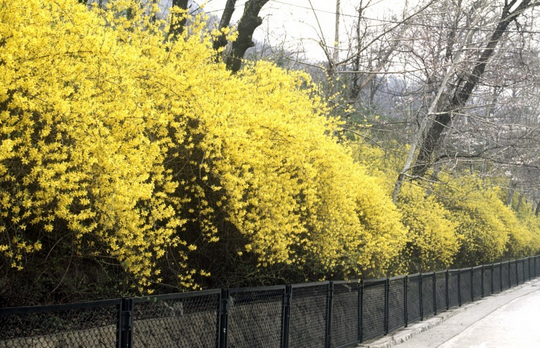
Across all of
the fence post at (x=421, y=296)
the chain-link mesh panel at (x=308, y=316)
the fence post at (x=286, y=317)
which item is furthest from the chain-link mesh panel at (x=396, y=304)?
the fence post at (x=286, y=317)

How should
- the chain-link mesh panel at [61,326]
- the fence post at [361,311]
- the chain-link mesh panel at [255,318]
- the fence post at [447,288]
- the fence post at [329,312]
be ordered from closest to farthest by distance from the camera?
1. the chain-link mesh panel at [61,326]
2. the chain-link mesh panel at [255,318]
3. the fence post at [329,312]
4. the fence post at [361,311]
5. the fence post at [447,288]

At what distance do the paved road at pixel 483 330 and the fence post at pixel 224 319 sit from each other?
15.1ft

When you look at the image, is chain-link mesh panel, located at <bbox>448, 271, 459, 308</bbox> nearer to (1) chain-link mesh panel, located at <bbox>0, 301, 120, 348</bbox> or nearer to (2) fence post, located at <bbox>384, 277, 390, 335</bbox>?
(2) fence post, located at <bbox>384, 277, 390, 335</bbox>

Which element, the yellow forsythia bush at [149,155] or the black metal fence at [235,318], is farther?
the yellow forsythia bush at [149,155]

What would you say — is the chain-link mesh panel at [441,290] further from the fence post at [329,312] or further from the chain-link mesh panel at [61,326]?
the chain-link mesh panel at [61,326]

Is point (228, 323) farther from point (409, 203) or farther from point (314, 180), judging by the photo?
point (409, 203)

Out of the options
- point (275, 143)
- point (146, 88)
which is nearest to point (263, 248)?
point (275, 143)

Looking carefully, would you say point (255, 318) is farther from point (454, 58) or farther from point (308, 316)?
point (454, 58)

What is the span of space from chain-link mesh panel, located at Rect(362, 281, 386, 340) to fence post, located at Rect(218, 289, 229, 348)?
496 cm

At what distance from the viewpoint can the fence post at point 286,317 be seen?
29.7ft

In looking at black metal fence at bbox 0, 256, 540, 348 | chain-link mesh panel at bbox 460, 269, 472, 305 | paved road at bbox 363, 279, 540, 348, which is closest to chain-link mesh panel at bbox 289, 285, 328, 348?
black metal fence at bbox 0, 256, 540, 348

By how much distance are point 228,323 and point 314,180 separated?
11.0 ft

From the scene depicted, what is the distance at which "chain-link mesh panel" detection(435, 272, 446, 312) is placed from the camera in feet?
60.4

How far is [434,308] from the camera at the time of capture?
1783 centimetres
